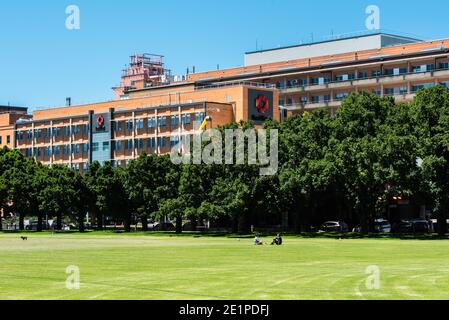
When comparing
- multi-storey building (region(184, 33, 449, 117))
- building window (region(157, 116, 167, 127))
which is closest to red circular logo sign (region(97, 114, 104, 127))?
building window (region(157, 116, 167, 127))

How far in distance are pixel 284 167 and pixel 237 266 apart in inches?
2497

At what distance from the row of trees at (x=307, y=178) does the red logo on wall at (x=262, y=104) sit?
26956 millimetres

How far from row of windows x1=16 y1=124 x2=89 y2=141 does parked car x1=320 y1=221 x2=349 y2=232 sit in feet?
214

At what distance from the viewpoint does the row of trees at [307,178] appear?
93.2 m

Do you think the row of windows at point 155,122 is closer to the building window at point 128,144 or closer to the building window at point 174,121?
the building window at point 174,121

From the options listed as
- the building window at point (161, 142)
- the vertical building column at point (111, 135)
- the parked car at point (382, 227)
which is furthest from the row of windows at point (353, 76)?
the parked car at point (382, 227)

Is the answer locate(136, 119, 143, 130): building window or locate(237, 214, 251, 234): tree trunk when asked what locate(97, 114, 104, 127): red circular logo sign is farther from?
locate(237, 214, 251, 234): tree trunk

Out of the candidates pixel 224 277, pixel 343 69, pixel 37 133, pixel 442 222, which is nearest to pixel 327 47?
pixel 343 69

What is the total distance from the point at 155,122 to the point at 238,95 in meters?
18.0

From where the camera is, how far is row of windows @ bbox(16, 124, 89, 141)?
176250 millimetres

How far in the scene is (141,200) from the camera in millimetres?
126375

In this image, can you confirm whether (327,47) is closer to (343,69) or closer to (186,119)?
(343,69)

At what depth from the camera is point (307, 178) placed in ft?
331
